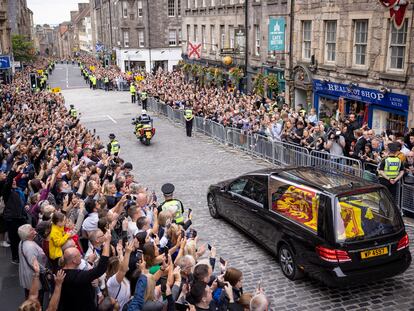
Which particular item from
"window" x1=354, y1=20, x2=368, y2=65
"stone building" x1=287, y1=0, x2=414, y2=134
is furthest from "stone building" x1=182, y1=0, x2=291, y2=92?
"window" x1=354, y1=20, x2=368, y2=65

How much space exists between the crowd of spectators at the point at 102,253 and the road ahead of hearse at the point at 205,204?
0.92m

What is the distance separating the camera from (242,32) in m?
30.1

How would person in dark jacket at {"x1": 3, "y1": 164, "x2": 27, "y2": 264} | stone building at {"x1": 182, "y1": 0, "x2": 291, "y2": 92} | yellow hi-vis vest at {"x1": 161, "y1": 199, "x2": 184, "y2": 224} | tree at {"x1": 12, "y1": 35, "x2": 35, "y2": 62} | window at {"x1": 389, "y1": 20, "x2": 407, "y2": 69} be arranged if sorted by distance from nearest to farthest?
1. yellow hi-vis vest at {"x1": 161, "y1": 199, "x2": 184, "y2": 224}
2. person in dark jacket at {"x1": 3, "y1": 164, "x2": 27, "y2": 264}
3. window at {"x1": 389, "y1": 20, "x2": 407, "y2": 69}
4. stone building at {"x1": 182, "y1": 0, "x2": 291, "y2": 92}
5. tree at {"x1": 12, "y1": 35, "x2": 35, "y2": 62}

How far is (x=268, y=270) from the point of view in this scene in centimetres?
864

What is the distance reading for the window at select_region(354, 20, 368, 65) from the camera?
18.4m

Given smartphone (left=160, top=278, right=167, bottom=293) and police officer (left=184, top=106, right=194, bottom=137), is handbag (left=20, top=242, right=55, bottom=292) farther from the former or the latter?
police officer (left=184, top=106, right=194, bottom=137)

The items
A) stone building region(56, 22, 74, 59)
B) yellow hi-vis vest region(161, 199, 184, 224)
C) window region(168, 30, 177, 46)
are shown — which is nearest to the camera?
yellow hi-vis vest region(161, 199, 184, 224)

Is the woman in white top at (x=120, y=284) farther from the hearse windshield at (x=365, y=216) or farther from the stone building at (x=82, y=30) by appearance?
the stone building at (x=82, y=30)

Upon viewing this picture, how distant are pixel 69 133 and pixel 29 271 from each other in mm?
→ 11152

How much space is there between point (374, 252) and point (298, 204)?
1.44 metres

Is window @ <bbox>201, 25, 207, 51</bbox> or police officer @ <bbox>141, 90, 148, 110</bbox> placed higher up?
window @ <bbox>201, 25, 207, 51</bbox>

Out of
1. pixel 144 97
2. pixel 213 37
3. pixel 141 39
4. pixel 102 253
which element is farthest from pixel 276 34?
pixel 141 39

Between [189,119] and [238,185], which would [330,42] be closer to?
[189,119]

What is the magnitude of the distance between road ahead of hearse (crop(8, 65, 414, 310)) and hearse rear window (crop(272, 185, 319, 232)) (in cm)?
112
